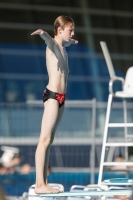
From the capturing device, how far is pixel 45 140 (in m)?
3.88

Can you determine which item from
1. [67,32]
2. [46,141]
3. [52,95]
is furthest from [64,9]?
[46,141]

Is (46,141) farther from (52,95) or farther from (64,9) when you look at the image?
(64,9)

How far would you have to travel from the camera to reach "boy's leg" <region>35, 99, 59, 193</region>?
12.6 feet

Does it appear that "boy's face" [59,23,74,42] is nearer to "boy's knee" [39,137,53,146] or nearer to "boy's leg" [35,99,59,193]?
"boy's leg" [35,99,59,193]

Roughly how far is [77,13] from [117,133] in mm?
7978

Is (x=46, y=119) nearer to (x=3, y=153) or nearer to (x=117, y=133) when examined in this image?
(x=3, y=153)

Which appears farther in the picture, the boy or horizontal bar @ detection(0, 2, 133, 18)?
horizontal bar @ detection(0, 2, 133, 18)

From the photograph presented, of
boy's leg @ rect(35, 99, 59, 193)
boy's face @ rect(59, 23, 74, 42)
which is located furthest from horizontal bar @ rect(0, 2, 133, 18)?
boy's leg @ rect(35, 99, 59, 193)

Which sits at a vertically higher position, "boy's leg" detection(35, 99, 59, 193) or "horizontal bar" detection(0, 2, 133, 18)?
"horizontal bar" detection(0, 2, 133, 18)

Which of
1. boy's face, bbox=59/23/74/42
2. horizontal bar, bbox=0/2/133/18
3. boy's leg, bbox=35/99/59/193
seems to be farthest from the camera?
horizontal bar, bbox=0/2/133/18

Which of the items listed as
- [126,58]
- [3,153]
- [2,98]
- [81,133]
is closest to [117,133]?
[81,133]

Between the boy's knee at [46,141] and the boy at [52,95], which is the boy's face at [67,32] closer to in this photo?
the boy at [52,95]

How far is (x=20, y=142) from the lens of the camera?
9.45 meters

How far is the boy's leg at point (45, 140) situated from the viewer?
3828 millimetres
